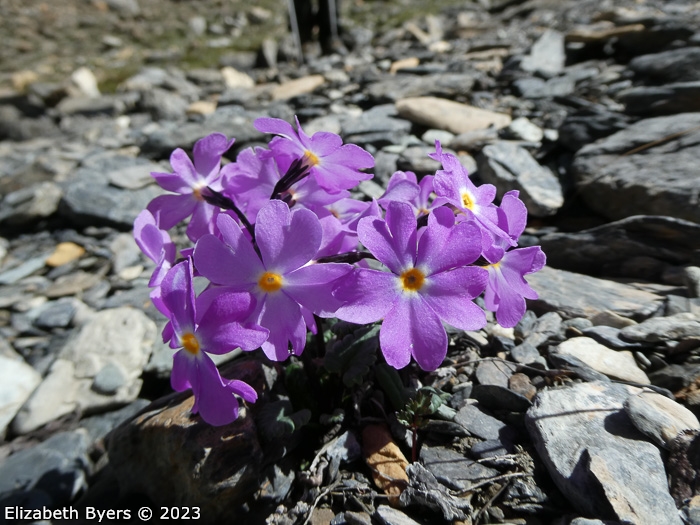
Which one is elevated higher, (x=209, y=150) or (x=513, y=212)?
(x=209, y=150)

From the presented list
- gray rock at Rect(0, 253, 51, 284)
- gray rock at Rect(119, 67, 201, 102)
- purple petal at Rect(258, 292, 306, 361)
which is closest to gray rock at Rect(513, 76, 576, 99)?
purple petal at Rect(258, 292, 306, 361)

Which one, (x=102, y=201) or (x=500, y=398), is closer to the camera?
(x=500, y=398)

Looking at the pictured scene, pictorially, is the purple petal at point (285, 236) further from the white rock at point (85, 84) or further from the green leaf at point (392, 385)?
the white rock at point (85, 84)

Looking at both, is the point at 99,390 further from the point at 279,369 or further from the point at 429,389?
the point at 429,389

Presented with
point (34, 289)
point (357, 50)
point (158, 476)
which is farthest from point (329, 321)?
point (357, 50)

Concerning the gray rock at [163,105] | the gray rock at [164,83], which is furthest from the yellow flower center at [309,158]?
the gray rock at [164,83]

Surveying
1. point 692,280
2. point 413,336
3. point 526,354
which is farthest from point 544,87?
point 413,336

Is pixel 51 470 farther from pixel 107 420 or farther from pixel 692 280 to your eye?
pixel 692 280
